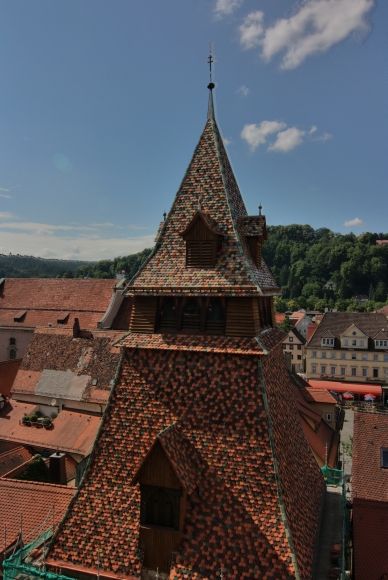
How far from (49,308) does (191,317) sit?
1399 inches

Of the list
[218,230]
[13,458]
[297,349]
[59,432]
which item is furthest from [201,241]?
[297,349]

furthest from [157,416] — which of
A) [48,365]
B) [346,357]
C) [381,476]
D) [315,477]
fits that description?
[346,357]

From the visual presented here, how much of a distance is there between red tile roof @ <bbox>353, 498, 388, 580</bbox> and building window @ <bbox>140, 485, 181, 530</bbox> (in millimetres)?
7066

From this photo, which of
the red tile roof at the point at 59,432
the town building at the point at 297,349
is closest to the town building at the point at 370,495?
the red tile roof at the point at 59,432

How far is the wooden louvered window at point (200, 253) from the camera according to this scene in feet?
40.3

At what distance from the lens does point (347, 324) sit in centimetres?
6059

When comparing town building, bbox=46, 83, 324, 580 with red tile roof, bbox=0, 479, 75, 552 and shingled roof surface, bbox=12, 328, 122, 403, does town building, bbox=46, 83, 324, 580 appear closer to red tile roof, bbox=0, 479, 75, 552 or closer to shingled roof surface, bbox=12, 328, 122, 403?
red tile roof, bbox=0, 479, 75, 552

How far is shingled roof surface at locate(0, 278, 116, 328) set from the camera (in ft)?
140

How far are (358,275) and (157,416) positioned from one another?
5334 inches

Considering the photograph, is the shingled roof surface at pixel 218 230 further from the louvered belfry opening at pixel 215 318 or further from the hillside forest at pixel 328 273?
the hillside forest at pixel 328 273

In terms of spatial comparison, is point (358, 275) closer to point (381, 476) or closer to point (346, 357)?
point (346, 357)

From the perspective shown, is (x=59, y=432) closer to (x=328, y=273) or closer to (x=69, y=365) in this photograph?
(x=69, y=365)

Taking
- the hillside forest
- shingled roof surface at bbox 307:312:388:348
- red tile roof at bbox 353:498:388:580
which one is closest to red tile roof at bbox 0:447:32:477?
red tile roof at bbox 353:498:388:580

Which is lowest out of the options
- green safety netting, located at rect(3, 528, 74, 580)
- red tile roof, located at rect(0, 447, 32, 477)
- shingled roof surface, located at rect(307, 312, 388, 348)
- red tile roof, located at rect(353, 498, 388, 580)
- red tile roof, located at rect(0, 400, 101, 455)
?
red tile roof, located at rect(0, 447, 32, 477)
